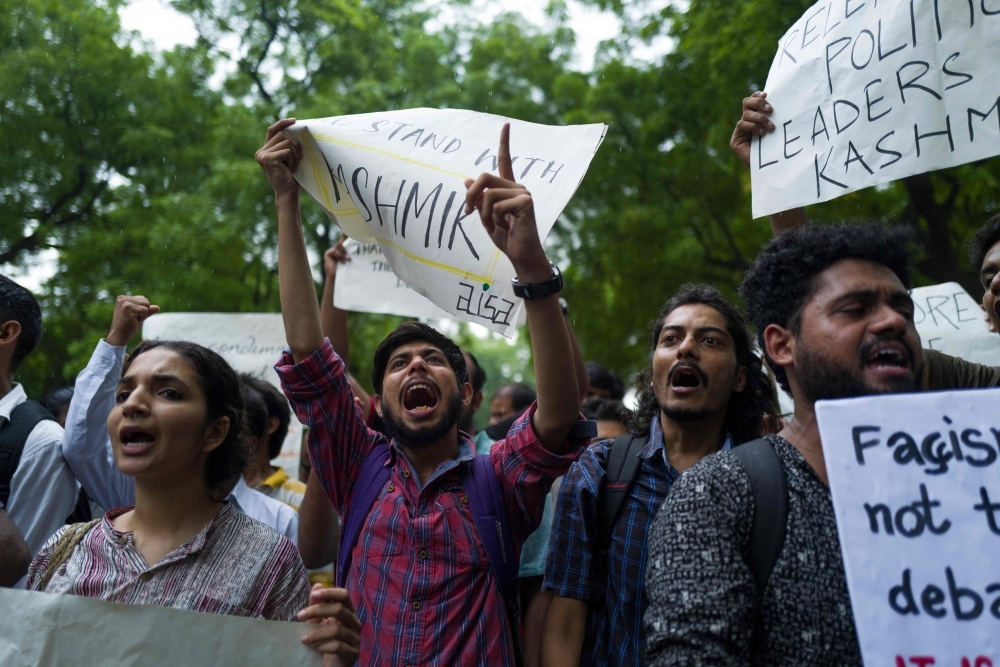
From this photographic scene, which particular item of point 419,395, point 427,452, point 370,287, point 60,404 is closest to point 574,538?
point 427,452

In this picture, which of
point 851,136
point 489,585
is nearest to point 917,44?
point 851,136

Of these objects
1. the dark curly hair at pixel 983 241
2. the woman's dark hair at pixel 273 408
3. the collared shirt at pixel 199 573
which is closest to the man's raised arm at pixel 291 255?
the collared shirt at pixel 199 573

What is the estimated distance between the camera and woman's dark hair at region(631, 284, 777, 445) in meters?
2.91

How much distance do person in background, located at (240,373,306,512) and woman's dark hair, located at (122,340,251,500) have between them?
42.7 inches

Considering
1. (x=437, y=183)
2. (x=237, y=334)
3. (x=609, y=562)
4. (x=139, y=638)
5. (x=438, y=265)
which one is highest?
(x=237, y=334)

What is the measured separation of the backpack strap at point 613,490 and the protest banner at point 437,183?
509mm

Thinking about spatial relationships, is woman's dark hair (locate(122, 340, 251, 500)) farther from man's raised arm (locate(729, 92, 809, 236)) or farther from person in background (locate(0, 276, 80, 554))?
man's raised arm (locate(729, 92, 809, 236))

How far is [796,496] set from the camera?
1725 millimetres

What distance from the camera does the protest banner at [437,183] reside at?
280 cm

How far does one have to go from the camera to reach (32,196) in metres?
10.6

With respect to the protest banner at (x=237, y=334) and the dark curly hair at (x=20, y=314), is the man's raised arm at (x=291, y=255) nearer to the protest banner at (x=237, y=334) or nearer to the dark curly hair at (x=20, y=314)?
the dark curly hair at (x=20, y=314)

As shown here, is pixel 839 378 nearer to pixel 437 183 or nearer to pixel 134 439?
pixel 437 183

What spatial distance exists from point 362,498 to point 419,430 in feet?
0.93

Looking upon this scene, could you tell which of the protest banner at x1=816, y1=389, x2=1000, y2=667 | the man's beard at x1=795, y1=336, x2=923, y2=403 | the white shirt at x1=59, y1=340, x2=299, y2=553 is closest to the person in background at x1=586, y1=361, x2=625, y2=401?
the white shirt at x1=59, y1=340, x2=299, y2=553
